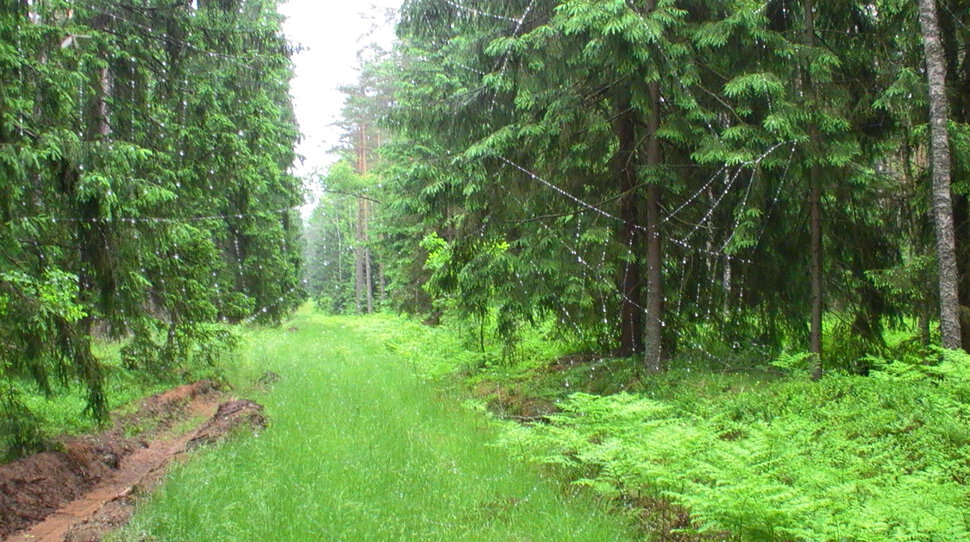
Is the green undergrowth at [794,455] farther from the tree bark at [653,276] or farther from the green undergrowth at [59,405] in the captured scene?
the green undergrowth at [59,405]

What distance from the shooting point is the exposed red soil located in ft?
19.5

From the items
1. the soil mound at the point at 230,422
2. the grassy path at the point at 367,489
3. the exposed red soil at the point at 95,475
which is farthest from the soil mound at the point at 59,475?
the grassy path at the point at 367,489

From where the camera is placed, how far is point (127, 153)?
311 inches

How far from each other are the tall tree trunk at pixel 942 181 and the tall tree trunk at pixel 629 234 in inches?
159

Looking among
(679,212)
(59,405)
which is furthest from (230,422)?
(679,212)

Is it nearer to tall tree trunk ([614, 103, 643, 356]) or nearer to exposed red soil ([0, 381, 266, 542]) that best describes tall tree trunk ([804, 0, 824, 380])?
tall tree trunk ([614, 103, 643, 356])

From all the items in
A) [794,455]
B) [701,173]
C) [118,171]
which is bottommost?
[794,455]

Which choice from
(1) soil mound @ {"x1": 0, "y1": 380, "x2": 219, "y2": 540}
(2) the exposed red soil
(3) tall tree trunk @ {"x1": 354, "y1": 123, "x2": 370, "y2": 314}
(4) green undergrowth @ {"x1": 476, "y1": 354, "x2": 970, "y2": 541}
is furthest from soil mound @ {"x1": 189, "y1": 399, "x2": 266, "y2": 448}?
(3) tall tree trunk @ {"x1": 354, "y1": 123, "x2": 370, "y2": 314}

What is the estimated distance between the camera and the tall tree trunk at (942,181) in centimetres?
815

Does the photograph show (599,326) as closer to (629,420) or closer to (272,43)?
(629,420)

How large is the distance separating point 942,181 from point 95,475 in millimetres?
10820

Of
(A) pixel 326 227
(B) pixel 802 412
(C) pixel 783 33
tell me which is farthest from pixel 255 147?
(A) pixel 326 227

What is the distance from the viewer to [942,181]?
8.31 meters

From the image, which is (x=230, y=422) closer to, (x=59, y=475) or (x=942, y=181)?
(x=59, y=475)
